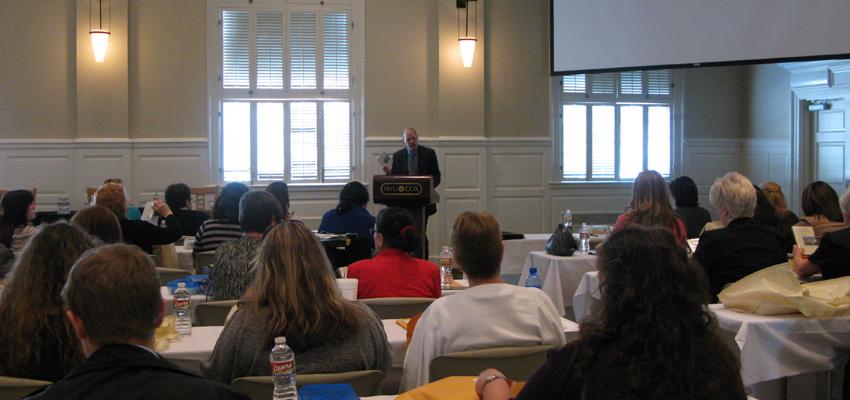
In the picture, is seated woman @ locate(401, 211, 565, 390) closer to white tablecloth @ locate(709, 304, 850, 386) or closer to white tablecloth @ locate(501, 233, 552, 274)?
white tablecloth @ locate(709, 304, 850, 386)

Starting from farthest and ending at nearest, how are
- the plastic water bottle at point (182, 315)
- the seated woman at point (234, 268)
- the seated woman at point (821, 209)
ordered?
the seated woman at point (821, 209)
the seated woman at point (234, 268)
the plastic water bottle at point (182, 315)

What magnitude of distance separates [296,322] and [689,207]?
5040 mm

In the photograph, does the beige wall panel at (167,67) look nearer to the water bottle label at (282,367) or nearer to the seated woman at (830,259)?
the seated woman at (830,259)

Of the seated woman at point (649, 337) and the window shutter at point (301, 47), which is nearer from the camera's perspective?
the seated woman at point (649, 337)

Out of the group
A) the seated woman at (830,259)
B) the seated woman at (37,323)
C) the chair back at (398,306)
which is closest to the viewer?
the seated woman at (37,323)

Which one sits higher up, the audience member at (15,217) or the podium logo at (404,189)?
the podium logo at (404,189)

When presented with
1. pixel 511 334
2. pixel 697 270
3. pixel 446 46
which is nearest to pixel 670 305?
pixel 697 270

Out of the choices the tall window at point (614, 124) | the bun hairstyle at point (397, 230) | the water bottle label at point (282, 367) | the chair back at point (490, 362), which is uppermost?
the tall window at point (614, 124)

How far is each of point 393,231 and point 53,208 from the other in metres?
6.72

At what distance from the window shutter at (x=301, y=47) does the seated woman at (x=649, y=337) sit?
28.0 ft

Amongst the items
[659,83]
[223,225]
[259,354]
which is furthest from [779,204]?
[259,354]

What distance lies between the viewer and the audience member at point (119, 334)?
5.39 feet

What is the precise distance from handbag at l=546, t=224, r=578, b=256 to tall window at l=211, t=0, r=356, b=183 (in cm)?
429

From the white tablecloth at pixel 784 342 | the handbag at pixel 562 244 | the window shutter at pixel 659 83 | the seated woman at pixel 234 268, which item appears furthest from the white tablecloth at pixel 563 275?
the window shutter at pixel 659 83
